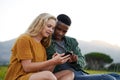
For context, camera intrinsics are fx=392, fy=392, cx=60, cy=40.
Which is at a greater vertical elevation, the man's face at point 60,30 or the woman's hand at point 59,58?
the man's face at point 60,30

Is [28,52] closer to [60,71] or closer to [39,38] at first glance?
[39,38]

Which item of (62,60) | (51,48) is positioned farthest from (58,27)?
(62,60)

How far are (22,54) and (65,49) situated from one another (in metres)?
1.06

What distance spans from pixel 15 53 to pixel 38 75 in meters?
0.52

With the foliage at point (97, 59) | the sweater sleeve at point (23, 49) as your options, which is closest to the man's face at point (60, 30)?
the sweater sleeve at point (23, 49)

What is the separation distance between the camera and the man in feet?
19.5

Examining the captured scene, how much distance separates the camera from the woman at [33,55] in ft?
17.5

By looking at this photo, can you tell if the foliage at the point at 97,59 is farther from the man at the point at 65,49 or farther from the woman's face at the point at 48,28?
the woman's face at the point at 48,28

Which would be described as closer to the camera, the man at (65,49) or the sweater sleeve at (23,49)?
the sweater sleeve at (23,49)

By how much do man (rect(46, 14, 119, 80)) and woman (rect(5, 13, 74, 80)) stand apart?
1.25 feet

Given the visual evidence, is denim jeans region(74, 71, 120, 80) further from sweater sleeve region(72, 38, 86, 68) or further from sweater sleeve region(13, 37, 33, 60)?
sweater sleeve region(13, 37, 33, 60)

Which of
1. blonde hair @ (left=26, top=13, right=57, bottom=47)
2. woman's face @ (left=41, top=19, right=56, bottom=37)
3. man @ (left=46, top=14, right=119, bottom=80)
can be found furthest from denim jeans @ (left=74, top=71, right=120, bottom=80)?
blonde hair @ (left=26, top=13, right=57, bottom=47)

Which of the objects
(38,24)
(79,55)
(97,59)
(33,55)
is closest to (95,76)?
(79,55)

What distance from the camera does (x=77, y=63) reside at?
6.00m
